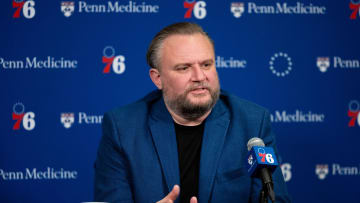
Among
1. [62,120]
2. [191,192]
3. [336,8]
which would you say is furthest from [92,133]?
[336,8]

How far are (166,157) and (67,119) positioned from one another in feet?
4.76

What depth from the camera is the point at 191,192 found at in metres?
2.03

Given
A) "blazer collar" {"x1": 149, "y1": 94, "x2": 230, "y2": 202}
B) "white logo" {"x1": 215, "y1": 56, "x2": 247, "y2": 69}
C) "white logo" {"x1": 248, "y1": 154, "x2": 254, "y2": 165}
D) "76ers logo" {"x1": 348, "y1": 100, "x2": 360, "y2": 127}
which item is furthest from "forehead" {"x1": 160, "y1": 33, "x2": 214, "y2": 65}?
"76ers logo" {"x1": 348, "y1": 100, "x2": 360, "y2": 127}

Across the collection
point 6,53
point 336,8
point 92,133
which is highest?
point 336,8

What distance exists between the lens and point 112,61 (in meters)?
3.13

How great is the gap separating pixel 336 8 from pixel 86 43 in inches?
85.5

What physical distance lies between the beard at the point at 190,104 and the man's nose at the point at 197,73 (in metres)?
0.04

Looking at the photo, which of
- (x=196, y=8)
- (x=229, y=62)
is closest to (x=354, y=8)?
(x=229, y=62)

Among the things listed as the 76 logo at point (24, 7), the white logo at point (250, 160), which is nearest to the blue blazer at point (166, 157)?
the white logo at point (250, 160)

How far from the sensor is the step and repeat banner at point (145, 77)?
3117 mm

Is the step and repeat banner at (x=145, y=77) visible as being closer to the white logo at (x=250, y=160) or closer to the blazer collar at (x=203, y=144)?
the blazer collar at (x=203, y=144)

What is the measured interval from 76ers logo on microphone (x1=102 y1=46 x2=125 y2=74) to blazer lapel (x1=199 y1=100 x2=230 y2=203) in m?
1.25

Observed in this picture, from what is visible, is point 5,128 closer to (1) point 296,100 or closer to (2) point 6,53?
(2) point 6,53

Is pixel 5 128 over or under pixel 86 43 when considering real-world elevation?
under
